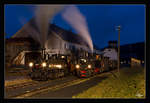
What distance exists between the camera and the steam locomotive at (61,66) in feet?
58.7

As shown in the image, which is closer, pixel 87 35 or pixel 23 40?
pixel 87 35

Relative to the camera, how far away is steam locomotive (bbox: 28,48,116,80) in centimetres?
1789

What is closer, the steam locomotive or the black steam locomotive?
the black steam locomotive

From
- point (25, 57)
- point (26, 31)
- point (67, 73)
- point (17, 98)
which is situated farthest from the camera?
point (26, 31)

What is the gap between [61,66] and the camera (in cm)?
2005

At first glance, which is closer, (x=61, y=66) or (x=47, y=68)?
(x=47, y=68)

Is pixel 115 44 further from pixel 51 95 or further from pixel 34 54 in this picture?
pixel 51 95

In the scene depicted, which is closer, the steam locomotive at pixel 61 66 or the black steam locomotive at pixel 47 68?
the black steam locomotive at pixel 47 68
